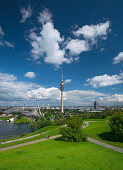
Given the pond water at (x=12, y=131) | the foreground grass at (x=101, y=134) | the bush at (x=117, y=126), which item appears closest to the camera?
the bush at (x=117, y=126)

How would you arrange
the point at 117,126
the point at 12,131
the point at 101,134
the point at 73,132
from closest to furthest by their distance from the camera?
the point at 73,132 < the point at 117,126 < the point at 101,134 < the point at 12,131

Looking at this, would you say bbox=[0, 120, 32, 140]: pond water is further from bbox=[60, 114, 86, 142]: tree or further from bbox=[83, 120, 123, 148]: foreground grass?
bbox=[60, 114, 86, 142]: tree

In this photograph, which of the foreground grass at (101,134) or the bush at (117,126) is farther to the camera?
the foreground grass at (101,134)

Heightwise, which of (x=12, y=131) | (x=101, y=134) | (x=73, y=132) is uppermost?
(x=73, y=132)

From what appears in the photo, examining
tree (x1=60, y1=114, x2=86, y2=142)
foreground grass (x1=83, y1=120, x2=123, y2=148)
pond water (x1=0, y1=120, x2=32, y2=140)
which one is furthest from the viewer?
pond water (x1=0, y1=120, x2=32, y2=140)

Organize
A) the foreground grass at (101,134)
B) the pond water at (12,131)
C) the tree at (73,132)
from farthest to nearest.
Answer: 1. the pond water at (12,131)
2. the foreground grass at (101,134)
3. the tree at (73,132)

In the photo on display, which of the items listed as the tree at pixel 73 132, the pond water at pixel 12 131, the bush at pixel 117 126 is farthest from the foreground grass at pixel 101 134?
the pond water at pixel 12 131

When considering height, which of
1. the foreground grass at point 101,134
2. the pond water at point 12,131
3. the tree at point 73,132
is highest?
the tree at point 73,132

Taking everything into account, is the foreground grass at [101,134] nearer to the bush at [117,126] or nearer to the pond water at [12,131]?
the bush at [117,126]

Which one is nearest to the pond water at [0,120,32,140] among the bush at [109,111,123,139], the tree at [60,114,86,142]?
the tree at [60,114,86,142]

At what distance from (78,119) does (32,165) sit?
61.9ft

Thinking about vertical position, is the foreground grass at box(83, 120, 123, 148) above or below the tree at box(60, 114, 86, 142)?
below

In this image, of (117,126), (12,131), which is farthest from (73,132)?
(12,131)

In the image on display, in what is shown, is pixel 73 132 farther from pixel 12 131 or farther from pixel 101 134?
Result: pixel 12 131
